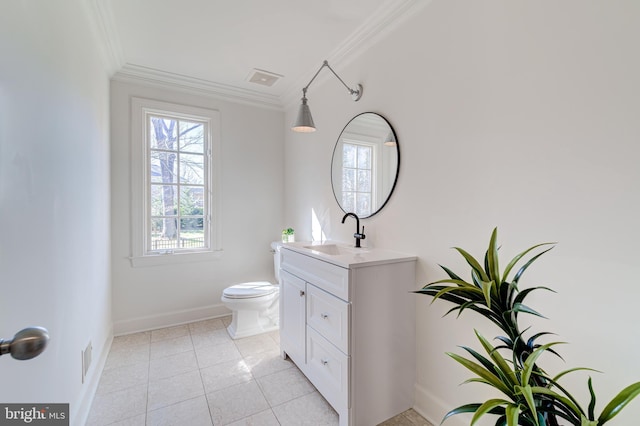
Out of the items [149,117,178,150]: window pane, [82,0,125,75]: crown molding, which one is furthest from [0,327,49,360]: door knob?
[149,117,178,150]: window pane

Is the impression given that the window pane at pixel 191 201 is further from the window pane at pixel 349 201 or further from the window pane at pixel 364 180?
the window pane at pixel 364 180

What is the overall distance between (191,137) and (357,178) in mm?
1919

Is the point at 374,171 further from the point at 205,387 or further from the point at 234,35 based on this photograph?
the point at 205,387

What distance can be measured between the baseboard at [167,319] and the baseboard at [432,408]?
216cm

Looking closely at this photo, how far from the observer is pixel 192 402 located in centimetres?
175

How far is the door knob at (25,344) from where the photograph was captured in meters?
0.59

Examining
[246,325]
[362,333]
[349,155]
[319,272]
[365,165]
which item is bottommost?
[246,325]

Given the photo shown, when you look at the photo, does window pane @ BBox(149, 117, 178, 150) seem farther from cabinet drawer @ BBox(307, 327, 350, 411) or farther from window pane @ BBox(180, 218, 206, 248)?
cabinet drawer @ BBox(307, 327, 350, 411)

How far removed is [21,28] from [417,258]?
196cm

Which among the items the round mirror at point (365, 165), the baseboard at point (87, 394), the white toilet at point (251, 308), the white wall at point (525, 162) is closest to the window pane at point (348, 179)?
the round mirror at point (365, 165)

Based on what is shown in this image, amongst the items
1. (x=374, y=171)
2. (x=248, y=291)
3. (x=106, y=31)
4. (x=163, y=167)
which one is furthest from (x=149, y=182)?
(x=374, y=171)

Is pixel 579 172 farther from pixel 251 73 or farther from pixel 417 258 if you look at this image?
pixel 251 73

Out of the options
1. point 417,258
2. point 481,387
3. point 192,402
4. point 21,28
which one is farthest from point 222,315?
point 21,28

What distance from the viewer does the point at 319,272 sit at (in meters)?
1.73
